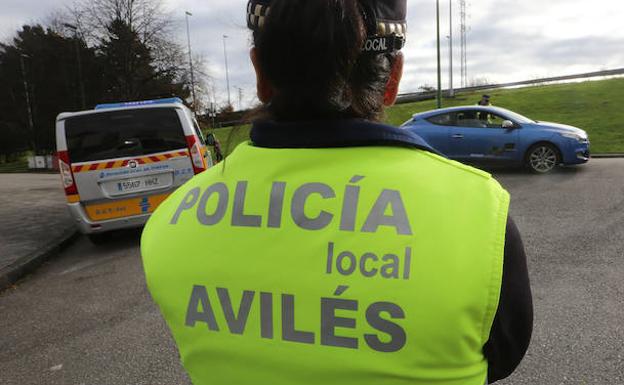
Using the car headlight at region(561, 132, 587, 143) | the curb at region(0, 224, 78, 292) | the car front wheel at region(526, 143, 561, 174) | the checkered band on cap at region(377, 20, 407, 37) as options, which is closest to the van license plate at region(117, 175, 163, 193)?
the curb at region(0, 224, 78, 292)

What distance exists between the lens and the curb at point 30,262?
574cm

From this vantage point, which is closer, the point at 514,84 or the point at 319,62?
the point at 319,62

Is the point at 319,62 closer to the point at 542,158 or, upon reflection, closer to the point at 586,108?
the point at 542,158

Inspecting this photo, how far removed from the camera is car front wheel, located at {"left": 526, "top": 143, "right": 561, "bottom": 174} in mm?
10500

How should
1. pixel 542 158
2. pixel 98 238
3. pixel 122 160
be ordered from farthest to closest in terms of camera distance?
pixel 542 158, pixel 98 238, pixel 122 160

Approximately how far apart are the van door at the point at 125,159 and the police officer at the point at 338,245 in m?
6.10

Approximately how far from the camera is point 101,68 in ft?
115

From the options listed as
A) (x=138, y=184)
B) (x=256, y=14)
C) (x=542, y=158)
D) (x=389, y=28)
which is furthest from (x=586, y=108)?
(x=256, y=14)

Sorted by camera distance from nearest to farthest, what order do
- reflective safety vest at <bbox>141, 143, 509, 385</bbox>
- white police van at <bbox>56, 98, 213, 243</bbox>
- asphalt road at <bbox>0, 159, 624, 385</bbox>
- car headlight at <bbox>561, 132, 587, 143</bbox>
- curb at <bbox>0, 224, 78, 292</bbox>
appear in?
1. reflective safety vest at <bbox>141, 143, 509, 385</bbox>
2. asphalt road at <bbox>0, 159, 624, 385</bbox>
3. curb at <bbox>0, 224, 78, 292</bbox>
4. white police van at <bbox>56, 98, 213, 243</bbox>
5. car headlight at <bbox>561, 132, 587, 143</bbox>

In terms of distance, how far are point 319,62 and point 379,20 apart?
169mm

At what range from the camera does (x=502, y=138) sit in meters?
10.8

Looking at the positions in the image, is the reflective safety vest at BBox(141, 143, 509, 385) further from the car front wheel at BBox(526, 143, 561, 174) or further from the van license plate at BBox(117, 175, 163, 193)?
the car front wheel at BBox(526, 143, 561, 174)

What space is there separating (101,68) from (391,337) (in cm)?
3856

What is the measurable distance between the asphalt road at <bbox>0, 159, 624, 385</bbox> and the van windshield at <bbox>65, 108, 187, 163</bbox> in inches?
55.2
